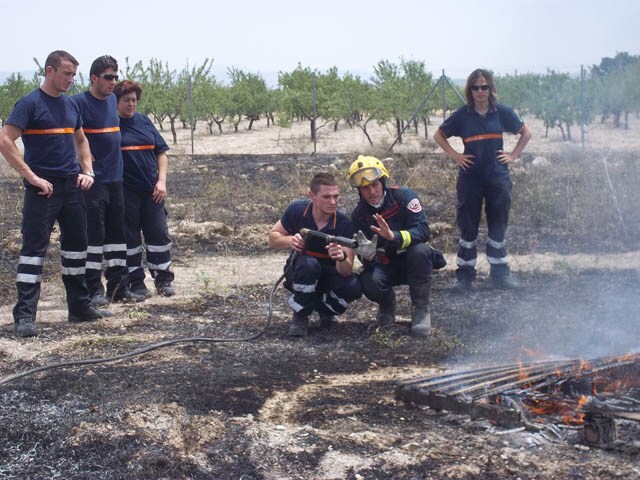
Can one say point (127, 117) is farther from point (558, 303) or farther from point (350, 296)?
point (558, 303)

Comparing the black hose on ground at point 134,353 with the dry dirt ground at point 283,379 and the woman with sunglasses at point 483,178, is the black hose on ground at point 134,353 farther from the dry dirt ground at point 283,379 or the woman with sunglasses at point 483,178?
the woman with sunglasses at point 483,178

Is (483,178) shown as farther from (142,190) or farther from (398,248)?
(142,190)

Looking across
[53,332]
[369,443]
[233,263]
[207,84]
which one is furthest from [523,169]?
[207,84]

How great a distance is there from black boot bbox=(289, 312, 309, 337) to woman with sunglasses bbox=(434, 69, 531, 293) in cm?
197

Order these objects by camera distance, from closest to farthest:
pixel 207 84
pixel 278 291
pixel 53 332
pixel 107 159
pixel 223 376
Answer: pixel 223 376, pixel 53 332, pixel 107 159, pixel 278 291, pixel 207 84

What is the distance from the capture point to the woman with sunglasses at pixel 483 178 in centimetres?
804

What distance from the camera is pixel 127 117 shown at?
7.91 meters

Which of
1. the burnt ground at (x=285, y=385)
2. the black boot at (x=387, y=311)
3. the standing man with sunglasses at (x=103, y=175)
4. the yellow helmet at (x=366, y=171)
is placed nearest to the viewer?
the burnt ground at (x=285, y=385)

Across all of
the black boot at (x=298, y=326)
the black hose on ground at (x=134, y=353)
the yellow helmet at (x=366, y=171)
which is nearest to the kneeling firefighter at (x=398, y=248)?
the yellow helmet at (x=366, y=171)

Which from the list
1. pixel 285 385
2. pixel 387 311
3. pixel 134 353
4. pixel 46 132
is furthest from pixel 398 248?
pixel 46 132

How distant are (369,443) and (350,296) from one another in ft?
7.60

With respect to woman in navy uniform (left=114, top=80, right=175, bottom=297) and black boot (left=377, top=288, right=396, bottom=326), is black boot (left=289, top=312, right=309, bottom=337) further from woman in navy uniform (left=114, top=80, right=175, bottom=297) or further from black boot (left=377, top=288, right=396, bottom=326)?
woman in navy uniform (left=114, top=80, right=175, bottom=297)

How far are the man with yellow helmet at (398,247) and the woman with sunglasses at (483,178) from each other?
1515mm

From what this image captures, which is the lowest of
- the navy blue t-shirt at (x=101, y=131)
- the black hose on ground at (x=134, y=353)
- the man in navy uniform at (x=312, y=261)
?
the black hose on ground at (x=134, y=353)
